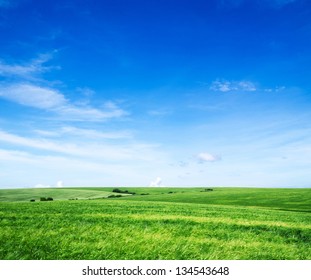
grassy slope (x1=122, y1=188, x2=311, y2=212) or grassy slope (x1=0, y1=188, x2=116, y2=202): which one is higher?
grassy slope (x1=122, y1=188, x2=311, y2=212)

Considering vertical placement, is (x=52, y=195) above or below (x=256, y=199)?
below

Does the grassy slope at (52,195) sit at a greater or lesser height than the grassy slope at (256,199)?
lesser

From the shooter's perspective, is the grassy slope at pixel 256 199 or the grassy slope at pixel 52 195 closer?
the grassy slope at pixel 256 199

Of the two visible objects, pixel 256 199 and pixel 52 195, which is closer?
pixel 256 199

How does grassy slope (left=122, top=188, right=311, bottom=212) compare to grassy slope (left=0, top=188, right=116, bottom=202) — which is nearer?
grassy slope (left=122, top=188, right=311, bottom=212)

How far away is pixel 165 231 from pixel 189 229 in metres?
1.48
